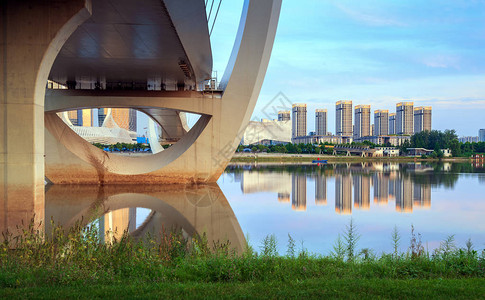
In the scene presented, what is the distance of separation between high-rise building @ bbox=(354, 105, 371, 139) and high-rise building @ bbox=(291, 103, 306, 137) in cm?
2091

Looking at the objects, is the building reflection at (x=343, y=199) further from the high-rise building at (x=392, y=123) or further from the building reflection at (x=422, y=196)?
the high-rise building at (x=392, y=123)

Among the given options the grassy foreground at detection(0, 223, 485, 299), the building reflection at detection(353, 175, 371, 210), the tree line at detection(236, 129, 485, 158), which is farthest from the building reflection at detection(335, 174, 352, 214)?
the tree line at detection(236, 129, 485, 158)

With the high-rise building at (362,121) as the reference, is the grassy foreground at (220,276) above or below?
below

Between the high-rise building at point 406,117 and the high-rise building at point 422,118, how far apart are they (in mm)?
1285

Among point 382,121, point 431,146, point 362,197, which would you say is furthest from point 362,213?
point 382,121

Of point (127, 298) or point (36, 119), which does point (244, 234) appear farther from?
point (127, 298)

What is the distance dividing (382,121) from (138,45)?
494ft

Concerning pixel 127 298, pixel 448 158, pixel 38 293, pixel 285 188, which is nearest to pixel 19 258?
pixel 38 293

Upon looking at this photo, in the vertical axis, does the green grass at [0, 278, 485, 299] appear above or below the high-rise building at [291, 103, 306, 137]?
below

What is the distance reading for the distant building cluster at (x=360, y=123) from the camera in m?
134

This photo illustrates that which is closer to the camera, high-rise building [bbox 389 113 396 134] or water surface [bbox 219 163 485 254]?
water surface [bbox 219 163 485 254]

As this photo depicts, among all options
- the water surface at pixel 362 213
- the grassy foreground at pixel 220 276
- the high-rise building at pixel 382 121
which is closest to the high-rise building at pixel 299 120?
the high-rise building at pixel 382 121

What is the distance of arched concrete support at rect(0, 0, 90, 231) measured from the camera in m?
7.48

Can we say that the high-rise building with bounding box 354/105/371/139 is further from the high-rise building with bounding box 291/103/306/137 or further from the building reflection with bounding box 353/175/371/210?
the building reflection with bounding box 353/175/371/210
